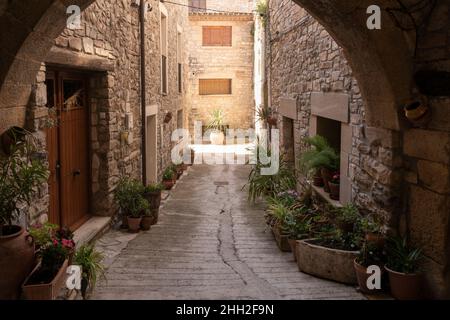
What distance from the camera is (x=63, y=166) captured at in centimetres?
519

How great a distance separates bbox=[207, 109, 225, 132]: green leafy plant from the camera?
2000 centimetres

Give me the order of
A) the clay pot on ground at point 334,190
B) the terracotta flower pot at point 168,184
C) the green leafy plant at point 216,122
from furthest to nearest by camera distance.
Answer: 1. the green leafy plant at point 216,122
2. the terracotta flower pot at point 168,184
3. the clay pot on ground at point 334,190

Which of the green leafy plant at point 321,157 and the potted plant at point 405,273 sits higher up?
the green leafy plant at point 321,157

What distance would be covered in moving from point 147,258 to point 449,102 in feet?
11.1

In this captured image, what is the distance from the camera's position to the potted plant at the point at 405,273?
351 centimetres

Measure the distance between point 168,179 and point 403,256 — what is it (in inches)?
280

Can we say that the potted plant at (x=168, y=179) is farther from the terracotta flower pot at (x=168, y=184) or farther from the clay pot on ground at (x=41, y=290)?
the clay pot on ground at (x=41, y=290)

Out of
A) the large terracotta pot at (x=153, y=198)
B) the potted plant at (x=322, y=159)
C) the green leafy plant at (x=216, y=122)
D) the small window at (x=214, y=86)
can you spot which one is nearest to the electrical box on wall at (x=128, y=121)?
the large terracotta pot at (x=153, y=198)

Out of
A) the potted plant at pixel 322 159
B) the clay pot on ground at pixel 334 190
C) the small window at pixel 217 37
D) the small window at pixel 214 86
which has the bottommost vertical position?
the clay pot on ground at pixel 334 190

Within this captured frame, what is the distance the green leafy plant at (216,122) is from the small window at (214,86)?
997 millimetres

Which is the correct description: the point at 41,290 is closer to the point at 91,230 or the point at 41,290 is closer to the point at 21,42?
the point at 21,42

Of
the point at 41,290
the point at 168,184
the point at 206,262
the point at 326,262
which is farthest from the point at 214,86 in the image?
the point at 41,290

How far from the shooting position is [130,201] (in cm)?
646

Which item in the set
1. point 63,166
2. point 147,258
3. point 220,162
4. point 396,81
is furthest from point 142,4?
point 220,162
